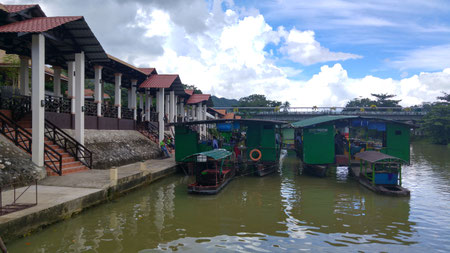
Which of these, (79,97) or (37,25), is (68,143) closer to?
(79,97)

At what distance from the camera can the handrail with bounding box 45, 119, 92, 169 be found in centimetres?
1280

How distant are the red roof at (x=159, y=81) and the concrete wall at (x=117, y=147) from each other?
3603 mm

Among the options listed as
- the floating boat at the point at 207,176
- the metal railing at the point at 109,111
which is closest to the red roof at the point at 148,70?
the metal railing at the point at 109,111

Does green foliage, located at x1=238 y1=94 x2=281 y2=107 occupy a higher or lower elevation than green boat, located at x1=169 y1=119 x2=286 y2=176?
higher

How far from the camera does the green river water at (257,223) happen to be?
671 cm

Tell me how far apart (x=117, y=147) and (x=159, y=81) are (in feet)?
24.0

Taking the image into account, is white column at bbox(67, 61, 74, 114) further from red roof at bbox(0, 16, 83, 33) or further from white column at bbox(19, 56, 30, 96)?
red roof at bbox(0, 16, 83, 33)

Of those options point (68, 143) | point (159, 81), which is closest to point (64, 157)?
point (68, 143)

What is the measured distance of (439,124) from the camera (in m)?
47.3

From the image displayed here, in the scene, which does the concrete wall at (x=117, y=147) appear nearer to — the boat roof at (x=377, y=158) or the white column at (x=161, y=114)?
the white column at (x=161, y=114)

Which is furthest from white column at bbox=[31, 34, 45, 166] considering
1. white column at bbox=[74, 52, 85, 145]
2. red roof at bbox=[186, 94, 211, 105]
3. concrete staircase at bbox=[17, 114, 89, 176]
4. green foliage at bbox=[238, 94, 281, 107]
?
green foliage at bbox=[238, 94, 281, 107]

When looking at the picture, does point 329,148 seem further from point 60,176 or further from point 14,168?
point 14,168

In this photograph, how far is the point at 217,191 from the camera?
38.9 ft

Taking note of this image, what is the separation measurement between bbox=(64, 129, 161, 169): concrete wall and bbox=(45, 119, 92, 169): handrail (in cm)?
45
